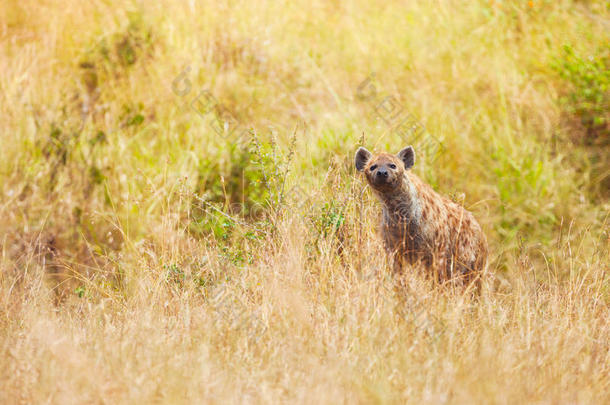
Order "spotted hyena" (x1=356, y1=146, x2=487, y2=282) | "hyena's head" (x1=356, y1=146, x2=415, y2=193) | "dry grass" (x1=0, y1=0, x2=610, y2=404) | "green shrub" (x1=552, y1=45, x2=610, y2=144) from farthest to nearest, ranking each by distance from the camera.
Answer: "green shrub" (x1=552, y1=45, x2=610, y2=144) → "spotted hyena" (x1=356, y1=146, x2=487, y2=282) → "hyena's head" (x1=356, y1=146, x2=415, y2=193) → "dry grass" (x1=0, y1=0, x2=610, y2=404)

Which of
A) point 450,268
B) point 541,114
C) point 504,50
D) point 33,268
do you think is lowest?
point 33,268

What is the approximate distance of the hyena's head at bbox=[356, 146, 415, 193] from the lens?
5.13 metres

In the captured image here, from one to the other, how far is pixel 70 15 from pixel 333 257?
5.85m

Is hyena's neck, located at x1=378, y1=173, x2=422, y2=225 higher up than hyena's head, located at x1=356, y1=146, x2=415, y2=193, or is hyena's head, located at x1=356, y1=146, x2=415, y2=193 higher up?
hyena's head, located at x1=356, y1=146, x2=415, y2=193

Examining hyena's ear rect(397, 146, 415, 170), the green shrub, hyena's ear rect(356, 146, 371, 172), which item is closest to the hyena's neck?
hyena's ear rect(397, 146, 415, 170)

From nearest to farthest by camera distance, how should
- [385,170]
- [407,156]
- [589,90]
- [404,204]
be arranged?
1. [385,170]
2. [404,204]
3. [407,156]
4. [589,90]

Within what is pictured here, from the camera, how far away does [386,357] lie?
13.5 ft

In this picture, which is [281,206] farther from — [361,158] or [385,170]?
[385,170]

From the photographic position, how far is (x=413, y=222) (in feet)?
17.5

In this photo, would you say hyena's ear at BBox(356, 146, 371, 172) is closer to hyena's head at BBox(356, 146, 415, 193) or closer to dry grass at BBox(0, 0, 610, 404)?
hyena's head at BBox(356, 146, 415, 193)

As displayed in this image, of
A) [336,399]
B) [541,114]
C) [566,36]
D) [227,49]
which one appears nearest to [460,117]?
[541,114]

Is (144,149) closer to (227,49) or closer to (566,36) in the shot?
(227,49)

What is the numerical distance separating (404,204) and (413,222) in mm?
149

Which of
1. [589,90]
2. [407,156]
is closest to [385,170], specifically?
[407,156]
